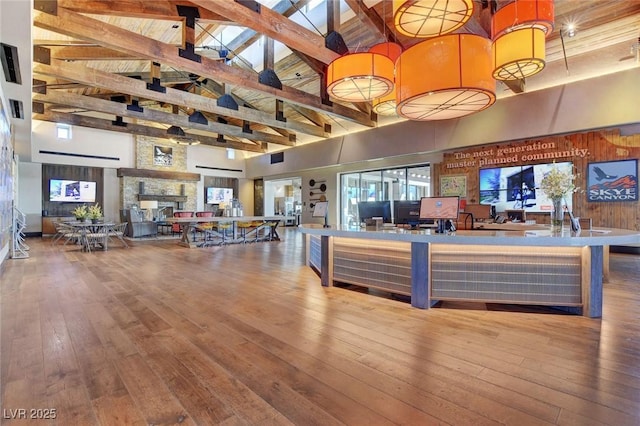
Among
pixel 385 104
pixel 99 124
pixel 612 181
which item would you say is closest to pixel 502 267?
pixel 385 104

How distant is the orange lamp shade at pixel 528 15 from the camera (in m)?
3.12

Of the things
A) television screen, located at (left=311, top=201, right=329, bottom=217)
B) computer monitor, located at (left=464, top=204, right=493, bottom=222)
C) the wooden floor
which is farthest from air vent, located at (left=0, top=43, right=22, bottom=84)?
computer monitor, located at (left=464, top=204, right=493, bottom=222)

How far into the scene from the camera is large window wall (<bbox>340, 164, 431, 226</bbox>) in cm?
984

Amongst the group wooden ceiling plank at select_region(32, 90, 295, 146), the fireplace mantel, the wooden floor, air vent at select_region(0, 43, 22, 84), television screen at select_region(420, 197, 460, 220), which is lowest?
the wooden floor

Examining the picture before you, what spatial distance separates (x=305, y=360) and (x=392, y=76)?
334 centimetres

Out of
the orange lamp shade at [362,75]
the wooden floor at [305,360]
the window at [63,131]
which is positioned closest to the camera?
the wooden floor at [305,360]

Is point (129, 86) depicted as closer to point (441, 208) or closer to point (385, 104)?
point (385, 104)

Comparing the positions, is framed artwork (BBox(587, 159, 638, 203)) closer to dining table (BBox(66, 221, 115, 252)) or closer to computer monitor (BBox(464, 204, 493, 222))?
computer monitor (BBox(464, 204, 493, 222))

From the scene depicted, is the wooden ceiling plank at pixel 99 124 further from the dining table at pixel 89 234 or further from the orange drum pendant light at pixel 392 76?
the orange drum pendant light at pixel 392 76

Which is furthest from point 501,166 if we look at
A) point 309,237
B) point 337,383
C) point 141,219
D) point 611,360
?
point 141,219

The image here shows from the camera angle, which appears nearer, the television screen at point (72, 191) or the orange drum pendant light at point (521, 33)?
the orange drum pendant light at point (521, 33)

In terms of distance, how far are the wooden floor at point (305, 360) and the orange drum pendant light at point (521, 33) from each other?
2.75m

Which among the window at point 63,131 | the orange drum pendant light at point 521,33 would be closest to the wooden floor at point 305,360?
the orange drum pendant light at point 521,33

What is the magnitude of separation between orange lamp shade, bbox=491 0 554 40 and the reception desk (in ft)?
7.18
